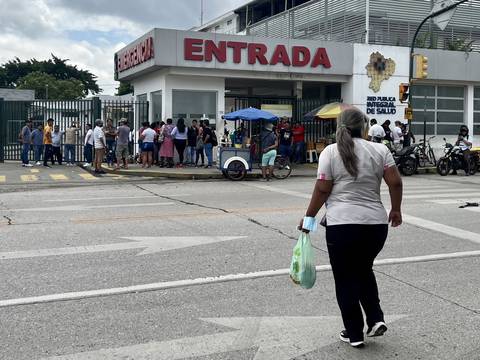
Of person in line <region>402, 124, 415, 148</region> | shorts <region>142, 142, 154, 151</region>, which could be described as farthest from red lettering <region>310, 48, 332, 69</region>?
shorts <region>142, 142, 154, 151</region>

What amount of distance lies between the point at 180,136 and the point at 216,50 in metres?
3.68

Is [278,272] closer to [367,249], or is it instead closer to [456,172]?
[367,249]

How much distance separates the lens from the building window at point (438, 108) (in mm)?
25766

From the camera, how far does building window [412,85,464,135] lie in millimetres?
25766

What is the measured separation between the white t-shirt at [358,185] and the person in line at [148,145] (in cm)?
1602

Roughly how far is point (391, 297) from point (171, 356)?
2.38 m

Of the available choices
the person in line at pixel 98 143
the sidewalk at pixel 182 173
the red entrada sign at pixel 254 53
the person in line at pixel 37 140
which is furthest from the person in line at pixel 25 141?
the red entrada sign at pixel 254 53

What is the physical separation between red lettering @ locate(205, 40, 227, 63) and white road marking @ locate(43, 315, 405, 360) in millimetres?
17577

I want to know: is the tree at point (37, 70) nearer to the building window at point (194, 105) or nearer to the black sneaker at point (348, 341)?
the building window at point (194, 105)

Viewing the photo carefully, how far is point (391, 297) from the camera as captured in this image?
215 inches

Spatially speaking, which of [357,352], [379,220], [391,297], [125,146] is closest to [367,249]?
[379,220]

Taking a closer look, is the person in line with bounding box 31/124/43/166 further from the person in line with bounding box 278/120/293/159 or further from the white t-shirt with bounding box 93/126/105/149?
the person in line with bounding box 278/120/293/159

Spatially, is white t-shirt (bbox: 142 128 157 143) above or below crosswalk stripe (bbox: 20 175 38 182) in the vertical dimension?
above

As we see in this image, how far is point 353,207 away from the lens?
13.6ft
